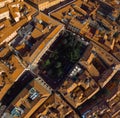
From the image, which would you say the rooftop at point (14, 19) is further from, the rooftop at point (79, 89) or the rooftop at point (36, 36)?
the rooftop at point (79, 89)

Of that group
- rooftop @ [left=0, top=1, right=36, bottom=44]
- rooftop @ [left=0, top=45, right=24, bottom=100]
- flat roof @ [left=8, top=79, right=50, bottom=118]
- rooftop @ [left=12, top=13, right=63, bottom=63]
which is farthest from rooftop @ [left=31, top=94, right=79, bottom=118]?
rooftop @ [left=0, top=1, right=36, bottom=44]

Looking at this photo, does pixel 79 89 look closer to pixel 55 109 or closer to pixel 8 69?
pixel 55 109

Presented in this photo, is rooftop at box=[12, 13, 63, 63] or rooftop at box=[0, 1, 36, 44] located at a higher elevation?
rooftop at box=[0, 1, 36, 44]

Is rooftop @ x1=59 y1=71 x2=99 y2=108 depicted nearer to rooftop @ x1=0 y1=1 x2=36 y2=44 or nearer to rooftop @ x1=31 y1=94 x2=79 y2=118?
rooftop @ x1=31 y1=94 x2=79 y2=118

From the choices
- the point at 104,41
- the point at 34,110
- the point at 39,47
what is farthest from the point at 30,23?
the point at 34,110

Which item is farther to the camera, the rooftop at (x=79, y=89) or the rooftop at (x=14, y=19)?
the rooftop at (x=14, y=19)

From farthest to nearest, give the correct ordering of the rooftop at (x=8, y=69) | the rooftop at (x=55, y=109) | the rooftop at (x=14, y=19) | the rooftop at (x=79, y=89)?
the rooftop at (x=14, y=19) → the rooftop at (x=8, y=69) → the rooftop at (x=79, y=89) → the rooftop at (x=55, y=109)

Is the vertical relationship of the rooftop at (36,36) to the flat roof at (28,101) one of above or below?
above

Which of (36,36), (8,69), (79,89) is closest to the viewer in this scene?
(79,89)

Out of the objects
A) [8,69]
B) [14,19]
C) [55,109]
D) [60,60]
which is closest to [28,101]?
[55,109]

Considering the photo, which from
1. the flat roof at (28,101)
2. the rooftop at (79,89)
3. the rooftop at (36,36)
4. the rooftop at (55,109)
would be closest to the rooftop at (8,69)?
the rooftop at (36,36)

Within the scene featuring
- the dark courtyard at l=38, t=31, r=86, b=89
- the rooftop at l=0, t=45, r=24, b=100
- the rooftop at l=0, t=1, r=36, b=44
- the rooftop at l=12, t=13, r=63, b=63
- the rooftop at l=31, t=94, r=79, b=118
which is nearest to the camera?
the rooftop at l=31, t=94, r=79, b=118

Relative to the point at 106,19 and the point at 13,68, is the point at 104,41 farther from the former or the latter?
the point at 13,68
